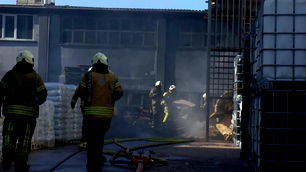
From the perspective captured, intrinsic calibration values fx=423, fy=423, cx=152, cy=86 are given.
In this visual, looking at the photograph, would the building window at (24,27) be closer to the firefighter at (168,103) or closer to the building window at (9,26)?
the building window at (9,26)

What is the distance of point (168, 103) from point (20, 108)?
12714 mm

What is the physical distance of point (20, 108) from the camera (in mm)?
5688

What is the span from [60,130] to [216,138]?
559 centimetres

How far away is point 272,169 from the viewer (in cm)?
473

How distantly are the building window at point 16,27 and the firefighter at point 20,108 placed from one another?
17.7 meters

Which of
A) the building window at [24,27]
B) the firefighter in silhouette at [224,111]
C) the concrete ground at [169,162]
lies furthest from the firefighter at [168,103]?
the building window at [24,27]

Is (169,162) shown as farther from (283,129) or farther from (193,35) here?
(193,35)

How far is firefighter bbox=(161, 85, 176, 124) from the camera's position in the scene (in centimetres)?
1647

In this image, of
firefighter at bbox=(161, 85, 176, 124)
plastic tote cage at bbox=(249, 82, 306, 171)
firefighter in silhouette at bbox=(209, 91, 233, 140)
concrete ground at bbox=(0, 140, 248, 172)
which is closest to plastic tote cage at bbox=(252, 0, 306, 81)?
plastic tote cage at bbox=(249, 82, 306, 171)

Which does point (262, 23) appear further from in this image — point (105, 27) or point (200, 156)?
point (105, 27)

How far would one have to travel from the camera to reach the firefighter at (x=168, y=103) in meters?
16.5

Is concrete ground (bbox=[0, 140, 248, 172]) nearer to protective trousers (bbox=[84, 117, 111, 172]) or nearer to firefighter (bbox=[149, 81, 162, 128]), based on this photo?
protective trousers (bbox=[84, 117, 111, 172])

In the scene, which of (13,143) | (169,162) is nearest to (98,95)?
(13,143)

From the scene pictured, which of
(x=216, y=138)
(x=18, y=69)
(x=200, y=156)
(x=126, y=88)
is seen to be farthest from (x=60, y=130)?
(x=126, y=88)
